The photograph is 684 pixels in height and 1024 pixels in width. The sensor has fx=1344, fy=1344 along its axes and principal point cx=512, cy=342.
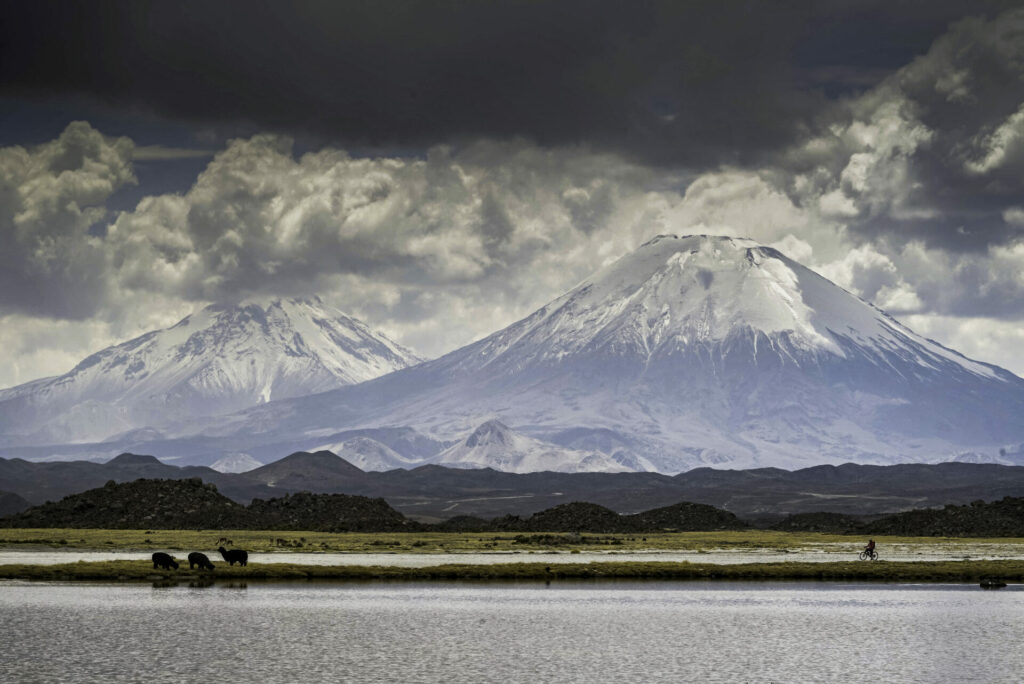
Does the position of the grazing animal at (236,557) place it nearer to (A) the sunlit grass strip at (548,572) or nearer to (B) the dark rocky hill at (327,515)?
(A) the sunlit grass strip at (548,572)

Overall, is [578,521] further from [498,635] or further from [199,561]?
[498,635]

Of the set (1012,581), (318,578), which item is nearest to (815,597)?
(1012,581)

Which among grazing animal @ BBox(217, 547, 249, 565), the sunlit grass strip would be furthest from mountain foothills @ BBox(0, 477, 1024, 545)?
grazing animal @ BBox(217, 547, 249, 565)

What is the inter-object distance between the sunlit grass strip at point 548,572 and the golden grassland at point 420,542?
86.0 ft

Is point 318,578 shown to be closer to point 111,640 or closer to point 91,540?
point 111,640

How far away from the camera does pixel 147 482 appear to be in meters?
171

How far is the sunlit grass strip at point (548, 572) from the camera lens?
269ft

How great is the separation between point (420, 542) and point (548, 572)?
4694 cm

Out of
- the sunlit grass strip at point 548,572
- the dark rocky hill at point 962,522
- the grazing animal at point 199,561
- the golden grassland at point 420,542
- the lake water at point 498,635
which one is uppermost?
the dark rocky hill at point 962,522

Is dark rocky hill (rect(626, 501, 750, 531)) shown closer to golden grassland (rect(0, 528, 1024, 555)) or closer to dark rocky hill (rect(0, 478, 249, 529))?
golden grassland (rect(0, 528, 1024, 555))

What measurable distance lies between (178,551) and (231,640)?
2368 inches

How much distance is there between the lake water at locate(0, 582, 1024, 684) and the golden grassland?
4500 centimetres

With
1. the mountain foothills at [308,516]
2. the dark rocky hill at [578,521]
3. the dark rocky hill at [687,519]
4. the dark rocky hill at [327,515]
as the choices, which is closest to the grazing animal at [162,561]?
the mountain foothills at [308,516]

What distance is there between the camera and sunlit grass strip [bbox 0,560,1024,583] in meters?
82.1
